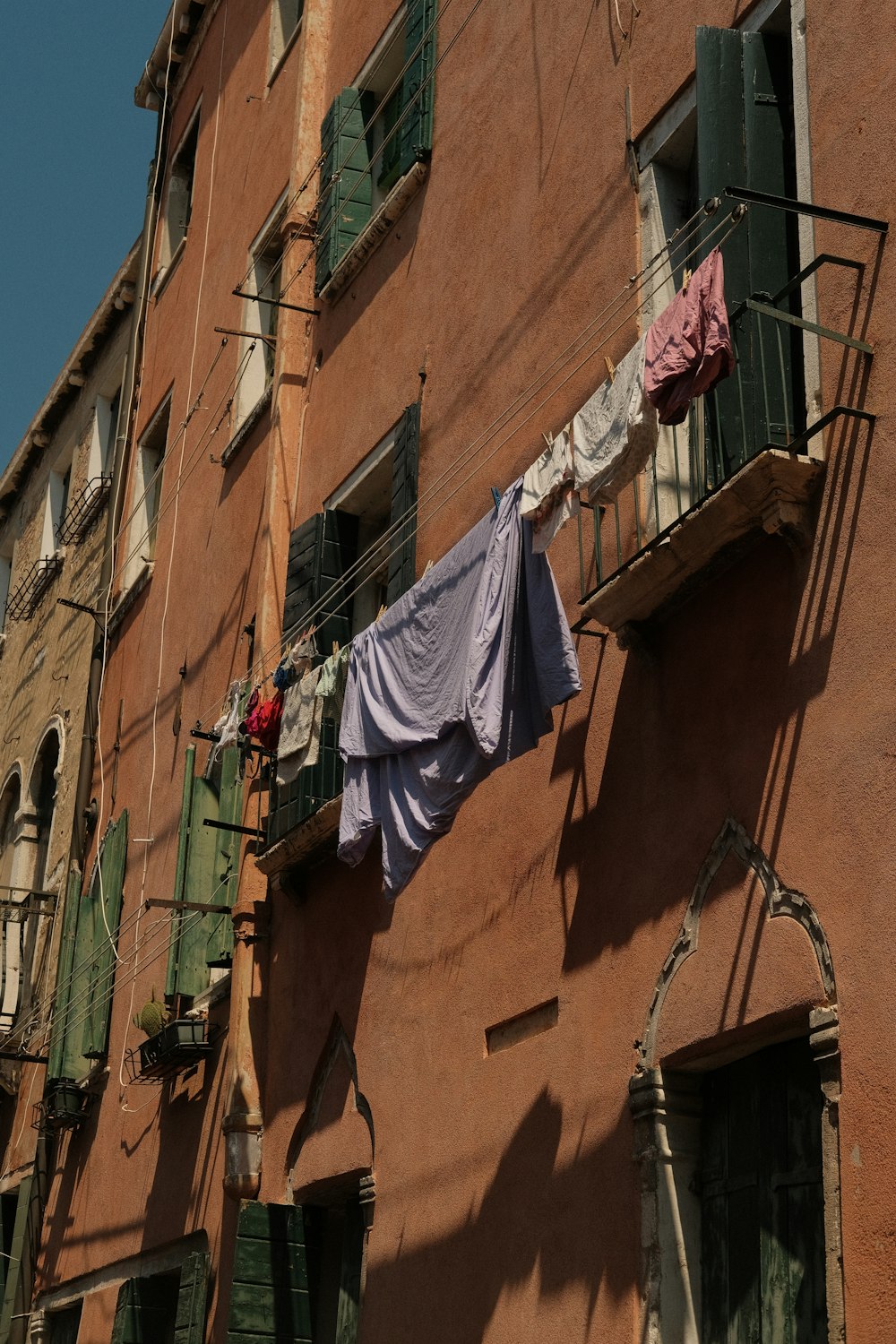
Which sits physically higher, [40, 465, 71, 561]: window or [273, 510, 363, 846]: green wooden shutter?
[40, 465, 71, 561]: window

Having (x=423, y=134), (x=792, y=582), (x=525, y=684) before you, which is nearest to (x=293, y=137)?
(x=423, y=134)

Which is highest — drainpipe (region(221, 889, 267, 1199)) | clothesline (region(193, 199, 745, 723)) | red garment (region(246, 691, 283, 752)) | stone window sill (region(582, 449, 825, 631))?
clothesline (region(193, 199, 745, 723))

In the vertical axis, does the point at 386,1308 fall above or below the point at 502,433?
below

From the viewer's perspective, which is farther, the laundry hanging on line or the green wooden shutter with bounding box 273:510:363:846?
the green wooden shutter with bounding box 273:510:363:846

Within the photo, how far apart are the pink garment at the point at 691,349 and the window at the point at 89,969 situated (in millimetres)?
8779

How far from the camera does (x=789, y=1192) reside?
625 cm

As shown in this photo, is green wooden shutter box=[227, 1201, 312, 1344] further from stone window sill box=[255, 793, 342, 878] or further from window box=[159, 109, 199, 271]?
window box=[159, 109, 199, 271]

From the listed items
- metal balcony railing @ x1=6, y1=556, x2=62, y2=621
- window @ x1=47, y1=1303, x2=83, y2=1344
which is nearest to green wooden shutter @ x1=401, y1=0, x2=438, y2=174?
window @ x1=47, y1=1303, x2=83, y2=1344

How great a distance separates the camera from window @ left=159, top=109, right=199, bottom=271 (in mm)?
18266

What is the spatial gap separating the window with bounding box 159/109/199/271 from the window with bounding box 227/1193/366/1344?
10919 millimetres

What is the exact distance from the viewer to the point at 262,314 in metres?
14.7

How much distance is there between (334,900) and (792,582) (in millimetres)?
4521

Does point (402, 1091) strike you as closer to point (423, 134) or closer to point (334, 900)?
point (334, 900)

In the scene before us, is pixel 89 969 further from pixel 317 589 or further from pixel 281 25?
pixel 281 25
